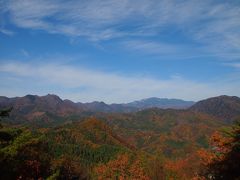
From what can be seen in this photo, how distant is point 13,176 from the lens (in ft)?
111

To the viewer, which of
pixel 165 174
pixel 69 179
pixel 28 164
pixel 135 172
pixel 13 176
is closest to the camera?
pixel 13 176

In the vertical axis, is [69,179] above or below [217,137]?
below

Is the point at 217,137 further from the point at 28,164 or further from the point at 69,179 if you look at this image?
the point at 69,179

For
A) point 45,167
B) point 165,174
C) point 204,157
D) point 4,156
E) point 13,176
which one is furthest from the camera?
point 165,174

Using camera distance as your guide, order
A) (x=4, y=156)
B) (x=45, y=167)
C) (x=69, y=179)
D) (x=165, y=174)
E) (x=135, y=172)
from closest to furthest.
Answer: (x=4, y=156), (x=45, y=167), (x=69, y=179), (x=165, y=174), (x=135, y=172)

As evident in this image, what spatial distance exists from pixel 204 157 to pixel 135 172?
509ft

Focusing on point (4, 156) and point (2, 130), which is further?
point (2, 130)

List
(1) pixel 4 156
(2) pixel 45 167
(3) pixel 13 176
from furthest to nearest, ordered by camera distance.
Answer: (2) pixel 45 167 < (3) pixel 13 176 < (1) pixel 4 156

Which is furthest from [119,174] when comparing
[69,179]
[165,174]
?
[69,179]

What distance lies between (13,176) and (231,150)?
21.5 metres

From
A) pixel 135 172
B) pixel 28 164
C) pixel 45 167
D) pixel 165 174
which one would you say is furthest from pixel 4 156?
pixel 135 172

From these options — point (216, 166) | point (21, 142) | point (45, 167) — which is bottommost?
point (45, 167)

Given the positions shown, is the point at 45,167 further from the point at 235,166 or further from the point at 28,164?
the point at 235,166

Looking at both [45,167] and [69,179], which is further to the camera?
[69,179]
